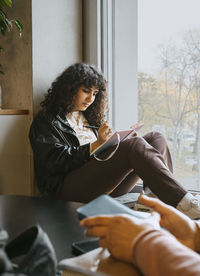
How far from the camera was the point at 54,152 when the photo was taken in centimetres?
205

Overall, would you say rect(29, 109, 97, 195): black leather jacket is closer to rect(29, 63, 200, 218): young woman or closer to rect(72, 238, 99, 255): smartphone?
rect(29, 63, 200, 218): young woman

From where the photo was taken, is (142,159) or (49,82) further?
(49,82)

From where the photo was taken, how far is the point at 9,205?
1262 millimetres

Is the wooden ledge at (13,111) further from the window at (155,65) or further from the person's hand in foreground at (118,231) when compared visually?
the person's hand in foreground at (118,231)

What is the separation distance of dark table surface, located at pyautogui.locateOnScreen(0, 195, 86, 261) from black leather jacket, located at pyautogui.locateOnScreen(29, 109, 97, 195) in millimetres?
681

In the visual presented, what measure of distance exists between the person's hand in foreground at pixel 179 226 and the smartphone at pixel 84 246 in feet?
0.59

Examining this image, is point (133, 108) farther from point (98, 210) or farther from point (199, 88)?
point (98, 210)

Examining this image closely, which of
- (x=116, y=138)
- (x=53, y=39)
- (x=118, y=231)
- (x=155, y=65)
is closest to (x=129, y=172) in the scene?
(x=116, y=138)

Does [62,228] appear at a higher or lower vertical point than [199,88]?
lower

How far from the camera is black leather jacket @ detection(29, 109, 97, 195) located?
2039mm

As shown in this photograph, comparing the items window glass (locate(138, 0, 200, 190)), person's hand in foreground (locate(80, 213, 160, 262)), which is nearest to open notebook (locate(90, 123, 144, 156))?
window glass (locate(138, 0, 200, 190))

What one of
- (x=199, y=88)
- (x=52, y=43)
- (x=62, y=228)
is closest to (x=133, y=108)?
(x=199, y=88)

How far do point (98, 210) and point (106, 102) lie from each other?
1759mm

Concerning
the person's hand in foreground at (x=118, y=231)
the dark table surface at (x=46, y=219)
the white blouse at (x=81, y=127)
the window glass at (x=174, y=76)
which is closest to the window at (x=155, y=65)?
the window glass at (x=174, y=76)
